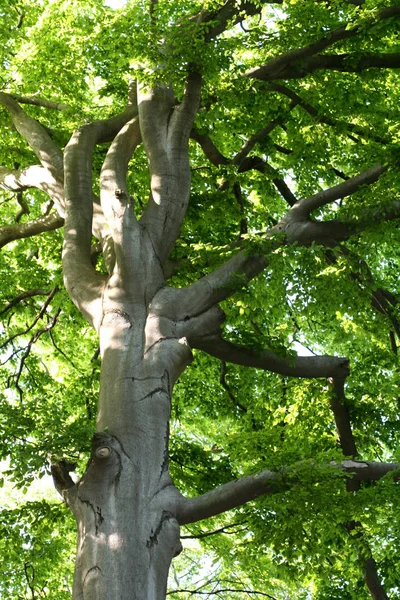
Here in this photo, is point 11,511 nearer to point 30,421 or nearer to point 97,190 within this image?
point 30,421

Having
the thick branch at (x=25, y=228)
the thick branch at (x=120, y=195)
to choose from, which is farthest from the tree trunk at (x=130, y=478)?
the thick branch at (x=25, y=228)

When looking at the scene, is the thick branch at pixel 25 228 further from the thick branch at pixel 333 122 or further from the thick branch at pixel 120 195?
the thick branch at pixel 333 122

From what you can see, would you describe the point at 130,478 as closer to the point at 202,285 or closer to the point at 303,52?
the point at 202,285

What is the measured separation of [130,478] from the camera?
5.72 meters

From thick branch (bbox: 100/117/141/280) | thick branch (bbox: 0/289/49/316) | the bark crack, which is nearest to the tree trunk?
the bark crack

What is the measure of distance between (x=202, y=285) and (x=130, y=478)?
2494 mm

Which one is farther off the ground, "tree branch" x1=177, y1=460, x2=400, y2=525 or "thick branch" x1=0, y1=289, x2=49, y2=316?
"thick branch" x1=0, y1=289, x2=49, y2=316

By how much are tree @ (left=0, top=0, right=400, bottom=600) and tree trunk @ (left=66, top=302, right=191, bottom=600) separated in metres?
0.02

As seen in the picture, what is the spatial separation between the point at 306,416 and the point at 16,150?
6.07 meters

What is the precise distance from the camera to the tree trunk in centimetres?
526

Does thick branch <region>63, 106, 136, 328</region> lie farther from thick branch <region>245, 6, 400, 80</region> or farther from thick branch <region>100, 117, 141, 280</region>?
thick branch <region>245, 6, 400, 80</region>

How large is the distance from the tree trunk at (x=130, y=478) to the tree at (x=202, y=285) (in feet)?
0.05

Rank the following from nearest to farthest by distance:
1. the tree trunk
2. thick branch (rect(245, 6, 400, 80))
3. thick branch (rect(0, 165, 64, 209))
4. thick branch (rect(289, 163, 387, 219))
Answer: the tree trunk < thick branch (rect(289, 163, 387, 219)) < thick branch (rect(0, 165, 64, 209)) < thick branch (rect(245, 6, 400, 80))

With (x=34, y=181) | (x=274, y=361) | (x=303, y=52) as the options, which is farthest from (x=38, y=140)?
(x=274, y=361)
